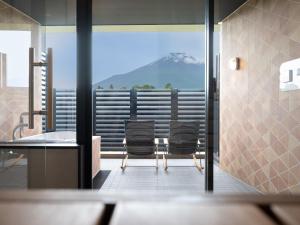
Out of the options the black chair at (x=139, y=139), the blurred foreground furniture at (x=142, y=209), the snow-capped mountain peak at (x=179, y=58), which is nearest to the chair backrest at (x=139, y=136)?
the black chair at (x=139, y=139)

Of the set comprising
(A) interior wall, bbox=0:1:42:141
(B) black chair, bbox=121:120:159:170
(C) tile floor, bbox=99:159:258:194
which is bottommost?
(C) tile floor, bbox=99:159:258:194

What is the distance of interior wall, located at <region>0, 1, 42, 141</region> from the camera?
245 centimetres

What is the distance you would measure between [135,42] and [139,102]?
2.36 ft

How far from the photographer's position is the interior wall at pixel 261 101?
2.79 m

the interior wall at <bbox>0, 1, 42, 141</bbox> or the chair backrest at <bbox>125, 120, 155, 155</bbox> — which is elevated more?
the interior wall at <bbox>0, 1, 42, 141</bbox>

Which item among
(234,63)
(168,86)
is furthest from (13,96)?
(234,63)

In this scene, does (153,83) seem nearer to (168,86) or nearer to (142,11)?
(168,86)

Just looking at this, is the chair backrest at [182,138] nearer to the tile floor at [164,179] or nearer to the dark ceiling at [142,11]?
the tile floor at [164,179]

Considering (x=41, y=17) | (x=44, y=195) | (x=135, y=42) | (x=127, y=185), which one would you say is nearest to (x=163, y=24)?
(x=135, y=42)

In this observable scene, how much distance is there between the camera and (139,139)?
3918 mm

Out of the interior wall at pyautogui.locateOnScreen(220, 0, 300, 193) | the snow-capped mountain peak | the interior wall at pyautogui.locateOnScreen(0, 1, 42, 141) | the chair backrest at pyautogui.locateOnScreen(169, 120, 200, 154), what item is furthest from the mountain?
the interior wall at pyautogui.locateOnScreen(0, 1, 42, 141)

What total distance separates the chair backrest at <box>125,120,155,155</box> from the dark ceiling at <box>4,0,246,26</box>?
126cm

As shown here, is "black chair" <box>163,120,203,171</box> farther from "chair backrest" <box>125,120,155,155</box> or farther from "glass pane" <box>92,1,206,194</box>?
"chair backrest" <box>125,120,155,155</box>

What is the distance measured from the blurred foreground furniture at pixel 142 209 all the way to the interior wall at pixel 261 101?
2.22 meters
